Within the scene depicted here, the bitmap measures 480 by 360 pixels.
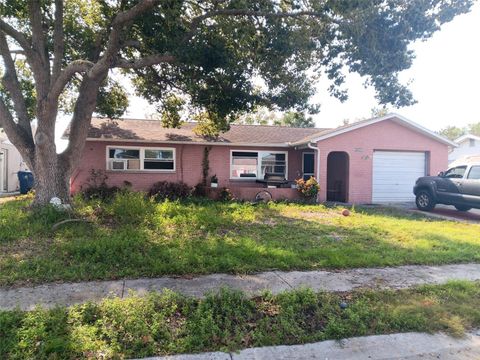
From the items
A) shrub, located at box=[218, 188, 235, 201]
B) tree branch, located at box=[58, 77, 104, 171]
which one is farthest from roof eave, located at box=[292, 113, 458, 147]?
tree branch, located at box=[58, 77, 104, 171]

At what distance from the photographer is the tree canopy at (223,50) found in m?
8.09

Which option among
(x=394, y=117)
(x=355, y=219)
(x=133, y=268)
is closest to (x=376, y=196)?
(x=394, y=117)

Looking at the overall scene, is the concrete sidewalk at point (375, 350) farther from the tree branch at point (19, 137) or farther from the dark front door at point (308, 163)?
the dark front door at point (308, 163)

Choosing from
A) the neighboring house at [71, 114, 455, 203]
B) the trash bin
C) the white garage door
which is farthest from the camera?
the trash bin

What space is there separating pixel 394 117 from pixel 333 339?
14.3 meters

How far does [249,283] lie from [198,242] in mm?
2257

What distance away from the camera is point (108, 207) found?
381 inches

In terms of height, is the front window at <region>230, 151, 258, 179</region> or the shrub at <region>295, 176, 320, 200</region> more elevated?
the front window at <region>230, 151, 258, 179</region>

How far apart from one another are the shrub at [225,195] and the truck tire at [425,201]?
7.93 metres

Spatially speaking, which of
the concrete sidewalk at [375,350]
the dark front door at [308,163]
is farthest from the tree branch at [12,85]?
the dark front door at [308,163]

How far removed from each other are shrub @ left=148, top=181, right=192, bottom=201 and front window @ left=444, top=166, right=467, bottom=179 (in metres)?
10.8

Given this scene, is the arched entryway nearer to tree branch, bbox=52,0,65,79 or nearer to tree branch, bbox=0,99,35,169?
tree branch, bbox=52,0,65,79

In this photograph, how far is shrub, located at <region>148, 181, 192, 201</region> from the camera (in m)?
15.0

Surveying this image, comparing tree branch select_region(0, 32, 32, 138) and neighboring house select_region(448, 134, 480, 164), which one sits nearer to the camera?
tree branch select_region(0, 32, 32, 138)
